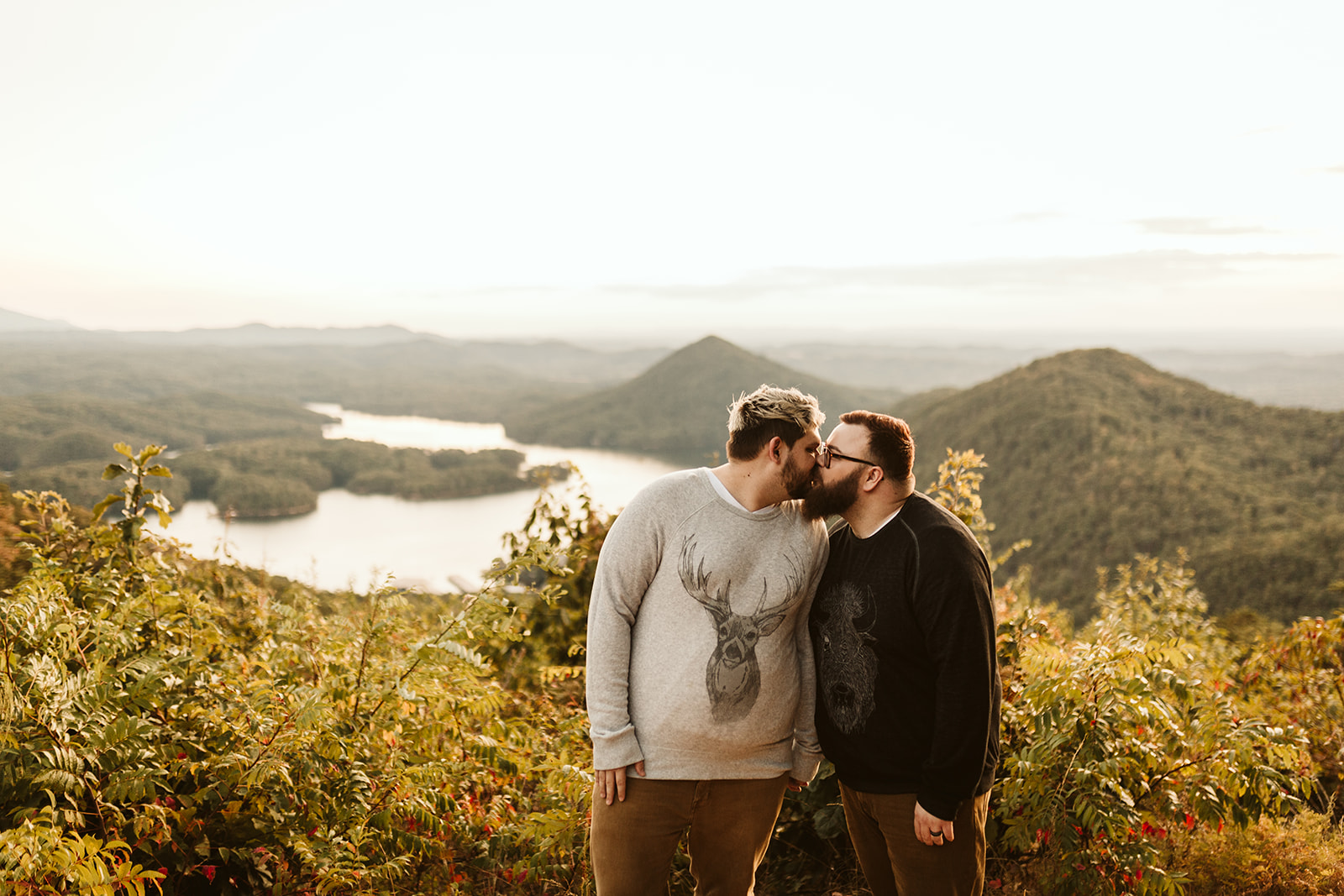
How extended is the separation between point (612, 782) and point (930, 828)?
3.25 feet

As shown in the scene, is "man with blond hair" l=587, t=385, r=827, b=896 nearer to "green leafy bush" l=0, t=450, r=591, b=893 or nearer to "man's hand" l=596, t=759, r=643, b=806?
"man's hand" l=596, t=759, r=643, b=806

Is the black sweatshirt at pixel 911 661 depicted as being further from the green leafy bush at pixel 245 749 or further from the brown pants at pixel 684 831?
the green leafy bush at pixel 245 749

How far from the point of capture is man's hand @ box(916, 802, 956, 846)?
222 centimetres

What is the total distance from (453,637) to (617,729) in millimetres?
1286

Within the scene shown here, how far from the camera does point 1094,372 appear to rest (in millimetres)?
82125

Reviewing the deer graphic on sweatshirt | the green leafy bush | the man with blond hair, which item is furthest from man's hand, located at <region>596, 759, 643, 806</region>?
the green leafy bush

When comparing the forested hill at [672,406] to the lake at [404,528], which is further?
the forested hill at [672,406]

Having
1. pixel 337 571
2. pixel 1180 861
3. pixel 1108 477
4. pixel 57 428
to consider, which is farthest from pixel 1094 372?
pixel 57 428

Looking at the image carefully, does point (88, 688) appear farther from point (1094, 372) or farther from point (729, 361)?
point (729, 361)

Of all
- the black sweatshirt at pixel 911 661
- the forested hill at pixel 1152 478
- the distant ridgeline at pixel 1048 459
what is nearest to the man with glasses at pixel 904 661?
the black sweatshirt at pixel 911 661

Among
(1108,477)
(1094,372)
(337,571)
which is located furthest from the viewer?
(1094,372)

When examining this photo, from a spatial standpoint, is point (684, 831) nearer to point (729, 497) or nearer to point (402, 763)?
point (729, 497)

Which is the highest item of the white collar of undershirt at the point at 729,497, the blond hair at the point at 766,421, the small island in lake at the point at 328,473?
the blond hair at the point at 766,421

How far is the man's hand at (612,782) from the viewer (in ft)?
7.36
